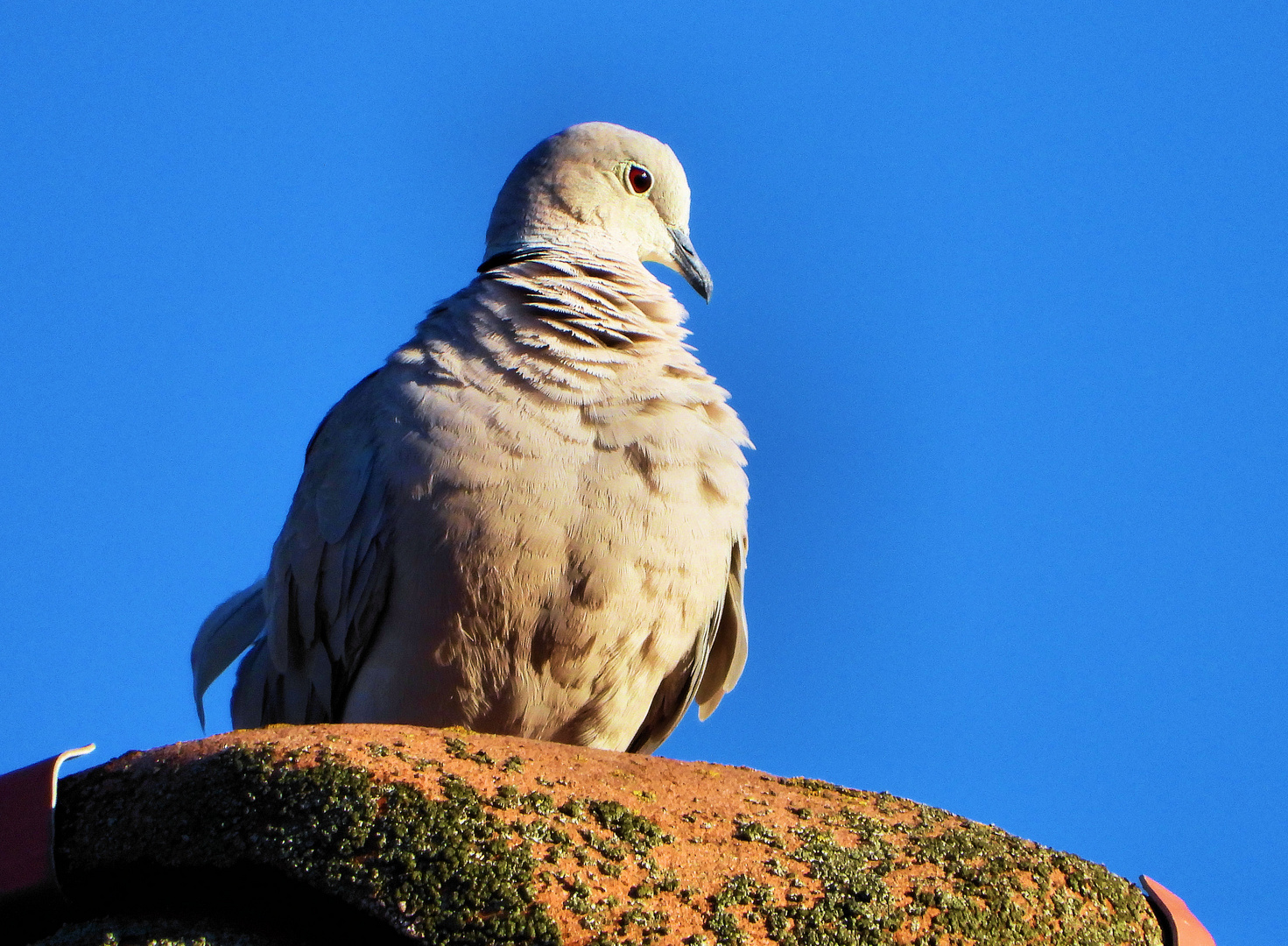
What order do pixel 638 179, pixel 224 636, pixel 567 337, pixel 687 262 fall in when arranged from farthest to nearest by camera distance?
pixel 687 262, pixel 638 179, pixel 224 636, pixel 567 337

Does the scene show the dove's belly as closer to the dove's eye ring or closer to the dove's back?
the dove's back

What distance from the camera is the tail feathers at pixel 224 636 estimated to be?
5.00 meters

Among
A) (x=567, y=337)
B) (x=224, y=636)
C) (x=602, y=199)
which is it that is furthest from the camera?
(x=602, y=199)

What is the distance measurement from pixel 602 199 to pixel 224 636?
93.9 inches

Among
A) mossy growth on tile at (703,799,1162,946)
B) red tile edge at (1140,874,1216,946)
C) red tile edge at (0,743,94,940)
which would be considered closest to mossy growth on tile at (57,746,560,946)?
red tile edge at (0,743,94,940)

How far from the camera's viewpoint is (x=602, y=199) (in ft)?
18.6

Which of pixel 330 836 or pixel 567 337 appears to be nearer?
pixel 330 836

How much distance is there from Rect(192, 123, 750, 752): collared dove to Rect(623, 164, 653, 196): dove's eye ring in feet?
3.40

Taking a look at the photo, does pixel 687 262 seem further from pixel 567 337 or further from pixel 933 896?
pixel 933 896

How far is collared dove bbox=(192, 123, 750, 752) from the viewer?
4.03 metres

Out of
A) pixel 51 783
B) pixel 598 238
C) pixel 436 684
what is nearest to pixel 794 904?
pixel 51 783

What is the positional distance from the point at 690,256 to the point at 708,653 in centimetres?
193

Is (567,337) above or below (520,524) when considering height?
above

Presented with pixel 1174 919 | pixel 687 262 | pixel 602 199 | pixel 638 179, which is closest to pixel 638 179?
pixel 638 179
